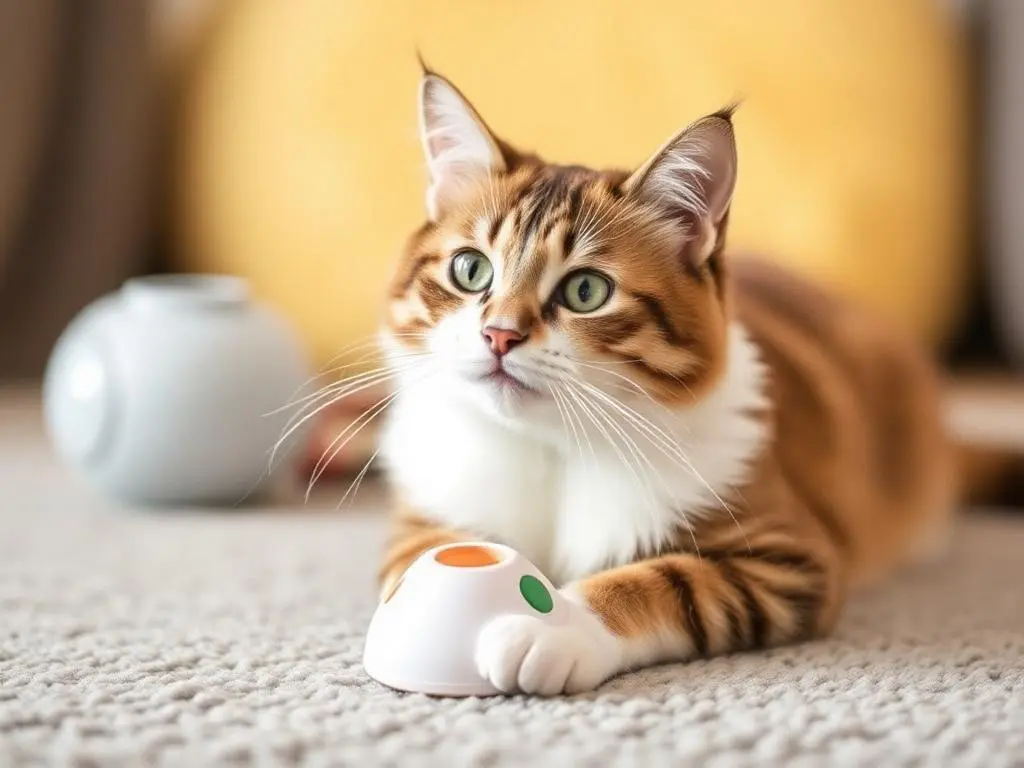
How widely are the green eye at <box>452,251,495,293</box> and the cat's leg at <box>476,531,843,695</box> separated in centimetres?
31

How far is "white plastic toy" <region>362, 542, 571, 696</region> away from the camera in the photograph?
104cm

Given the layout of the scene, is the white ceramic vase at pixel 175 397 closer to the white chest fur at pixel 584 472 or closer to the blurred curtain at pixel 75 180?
the white chest fur at pixel 584 472

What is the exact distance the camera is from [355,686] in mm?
1081

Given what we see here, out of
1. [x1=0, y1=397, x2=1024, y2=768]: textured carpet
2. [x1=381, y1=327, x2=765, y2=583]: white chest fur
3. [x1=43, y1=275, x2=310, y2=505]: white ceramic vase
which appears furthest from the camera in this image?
[x1=43, y1=275, x2=310, y2=505]: white ceramic vase

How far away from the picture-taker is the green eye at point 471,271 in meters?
1.23

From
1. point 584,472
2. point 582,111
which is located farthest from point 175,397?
point 582,111

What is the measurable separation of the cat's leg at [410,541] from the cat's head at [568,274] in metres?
0.19

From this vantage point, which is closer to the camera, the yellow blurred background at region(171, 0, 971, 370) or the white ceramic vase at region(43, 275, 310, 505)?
the white ceramic vase at region(43, 275, 310, 505)

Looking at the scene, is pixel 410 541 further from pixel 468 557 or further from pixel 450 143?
pixel 450 143

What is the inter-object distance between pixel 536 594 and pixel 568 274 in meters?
0.32

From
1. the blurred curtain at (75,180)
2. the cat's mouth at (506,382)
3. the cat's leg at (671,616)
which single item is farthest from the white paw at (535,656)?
the blurred curtain at (75,180)

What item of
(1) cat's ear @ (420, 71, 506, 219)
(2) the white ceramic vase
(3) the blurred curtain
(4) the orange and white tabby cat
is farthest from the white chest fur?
(3) the blurred curtain

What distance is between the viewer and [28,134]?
2633 mm

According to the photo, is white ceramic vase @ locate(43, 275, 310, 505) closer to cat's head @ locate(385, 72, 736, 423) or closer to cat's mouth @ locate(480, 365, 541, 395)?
cat's head @ locate(385, 72, 736, 423)
